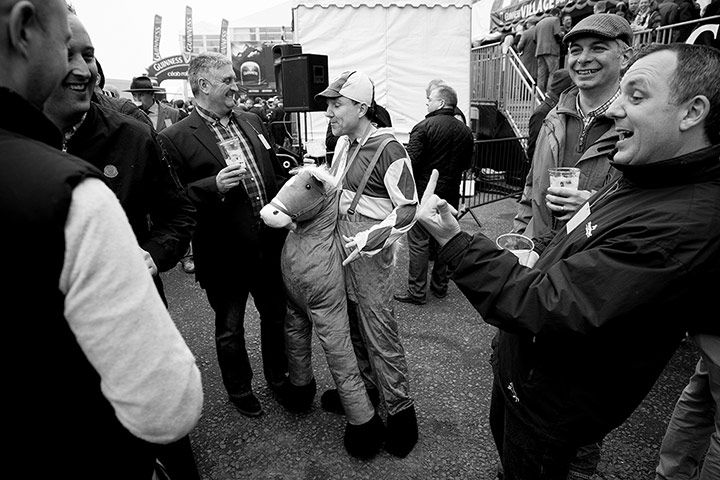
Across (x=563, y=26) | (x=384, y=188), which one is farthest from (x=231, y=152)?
(x=563, y=26)

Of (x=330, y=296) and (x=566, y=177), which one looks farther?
(x=330, y=296)

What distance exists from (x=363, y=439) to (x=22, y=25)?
2.50m

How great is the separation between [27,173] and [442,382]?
320cm

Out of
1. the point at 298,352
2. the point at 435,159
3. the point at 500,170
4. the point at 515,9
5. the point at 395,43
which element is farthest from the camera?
the point at 515,9

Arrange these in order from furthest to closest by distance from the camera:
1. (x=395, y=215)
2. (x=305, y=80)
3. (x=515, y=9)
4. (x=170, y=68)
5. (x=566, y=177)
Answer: (x=170, y=68)
(x=515, y=9)
(x=305, y=80)
(x=395, y=215)
(x=566, y=177)

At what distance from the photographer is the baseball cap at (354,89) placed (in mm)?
2670

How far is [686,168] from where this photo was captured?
129 centimetres

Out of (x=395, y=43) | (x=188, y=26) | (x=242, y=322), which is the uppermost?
(x=188, y=26)

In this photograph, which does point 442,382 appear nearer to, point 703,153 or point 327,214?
point 327,214

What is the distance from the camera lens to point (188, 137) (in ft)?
9.29

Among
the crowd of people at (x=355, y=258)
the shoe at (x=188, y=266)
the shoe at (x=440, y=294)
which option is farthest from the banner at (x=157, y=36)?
the crowd of people at (x=355, y=258)

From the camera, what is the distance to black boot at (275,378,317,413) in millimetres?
2984

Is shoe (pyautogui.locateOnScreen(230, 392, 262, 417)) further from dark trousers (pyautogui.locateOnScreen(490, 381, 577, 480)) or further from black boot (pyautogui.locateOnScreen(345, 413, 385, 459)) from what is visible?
dark trousers (pyautogui.locateOnScreen(490, 381, 577, 480))

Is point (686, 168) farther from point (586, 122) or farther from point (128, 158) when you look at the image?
point (128, 158)
